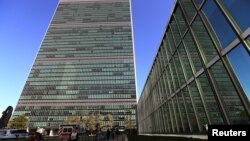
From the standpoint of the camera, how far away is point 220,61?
32.8 ft

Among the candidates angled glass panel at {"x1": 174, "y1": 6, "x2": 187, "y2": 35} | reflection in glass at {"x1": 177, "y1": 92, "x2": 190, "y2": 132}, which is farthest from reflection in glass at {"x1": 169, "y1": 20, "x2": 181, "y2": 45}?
reflection in glass at {"x1": 177, "y1": 92, "x2": 190, "y2": 132}

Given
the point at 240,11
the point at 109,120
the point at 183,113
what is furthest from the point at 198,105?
the point at 109,120

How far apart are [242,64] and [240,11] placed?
161 cm

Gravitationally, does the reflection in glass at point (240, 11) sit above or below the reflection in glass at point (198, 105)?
above

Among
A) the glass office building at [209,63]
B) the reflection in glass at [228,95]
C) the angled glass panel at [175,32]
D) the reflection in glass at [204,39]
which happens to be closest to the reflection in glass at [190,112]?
the glass office building at [209,63]

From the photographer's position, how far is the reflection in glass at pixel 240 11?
805 cm

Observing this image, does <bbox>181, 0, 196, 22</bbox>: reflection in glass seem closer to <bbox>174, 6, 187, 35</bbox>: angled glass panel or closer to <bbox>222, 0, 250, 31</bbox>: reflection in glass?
<bbox>174, 6, 187, 35</bbox>: angled glass panel

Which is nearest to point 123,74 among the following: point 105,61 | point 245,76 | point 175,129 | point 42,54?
point 105,61

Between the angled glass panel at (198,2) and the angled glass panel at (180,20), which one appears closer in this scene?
the angled glass panel at (198,2)

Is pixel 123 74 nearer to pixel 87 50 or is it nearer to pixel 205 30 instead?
pixel 87 50

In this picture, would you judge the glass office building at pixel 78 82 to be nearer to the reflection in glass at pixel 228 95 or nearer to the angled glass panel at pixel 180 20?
the angled glass panel at pixel 180 20

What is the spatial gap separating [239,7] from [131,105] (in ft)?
528

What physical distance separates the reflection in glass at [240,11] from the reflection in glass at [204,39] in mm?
1921

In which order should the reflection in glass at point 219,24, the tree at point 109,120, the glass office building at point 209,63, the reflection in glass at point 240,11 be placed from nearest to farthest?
the reflection in glass at point 240,11 → the glass office building at point 209,63 → the reflection in glass at point 219,24 → the tree at point 109,120
